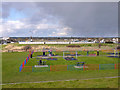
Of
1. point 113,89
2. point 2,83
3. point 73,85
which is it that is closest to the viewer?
point 113,89

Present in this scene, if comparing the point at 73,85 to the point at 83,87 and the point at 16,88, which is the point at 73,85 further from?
the point at 16,88

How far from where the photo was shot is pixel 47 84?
12539mm

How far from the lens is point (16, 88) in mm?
11500

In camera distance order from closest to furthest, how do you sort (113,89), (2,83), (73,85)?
1. (113,89)
2. (73,85)
3. (2,83)

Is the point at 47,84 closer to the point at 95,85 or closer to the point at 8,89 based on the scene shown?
the point at 8,89

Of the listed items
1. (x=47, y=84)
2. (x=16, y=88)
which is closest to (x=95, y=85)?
(x=47, y=84)

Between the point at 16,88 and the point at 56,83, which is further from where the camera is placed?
the point at 56,83

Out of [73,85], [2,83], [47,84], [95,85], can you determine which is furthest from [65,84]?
[2,83]

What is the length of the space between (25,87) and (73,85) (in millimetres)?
4708

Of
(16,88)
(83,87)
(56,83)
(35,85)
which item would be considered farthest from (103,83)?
(16,88)

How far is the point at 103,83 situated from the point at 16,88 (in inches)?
346

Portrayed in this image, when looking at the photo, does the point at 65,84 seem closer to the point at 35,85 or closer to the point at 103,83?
the point at 35,85

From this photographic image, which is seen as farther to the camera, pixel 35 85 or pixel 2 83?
pixel 2 83

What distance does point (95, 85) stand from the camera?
12.2 meters
